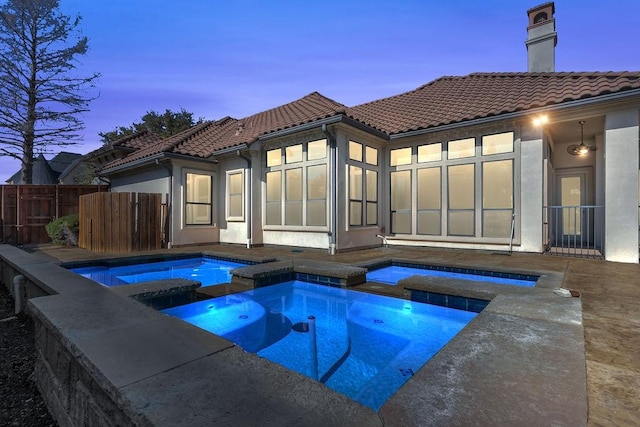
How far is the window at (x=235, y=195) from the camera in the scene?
10.3 m

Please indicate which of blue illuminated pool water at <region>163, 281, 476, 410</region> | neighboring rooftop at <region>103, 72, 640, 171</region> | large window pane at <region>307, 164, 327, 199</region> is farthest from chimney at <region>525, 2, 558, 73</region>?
blue illuminated pool water at <region>163, 281, 476, 410</region>

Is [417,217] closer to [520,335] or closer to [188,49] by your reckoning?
[520,335]

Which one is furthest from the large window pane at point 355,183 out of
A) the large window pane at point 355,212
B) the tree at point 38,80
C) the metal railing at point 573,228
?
the tree at point 38,80

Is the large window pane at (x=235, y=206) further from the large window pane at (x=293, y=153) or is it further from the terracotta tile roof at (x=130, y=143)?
the terracotta tile roof at (x=130, y=143)

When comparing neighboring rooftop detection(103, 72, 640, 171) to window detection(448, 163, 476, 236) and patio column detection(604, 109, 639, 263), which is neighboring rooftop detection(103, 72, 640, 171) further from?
window detection(448, 163, 476, 236)

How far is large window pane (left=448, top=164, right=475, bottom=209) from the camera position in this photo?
8586 mm

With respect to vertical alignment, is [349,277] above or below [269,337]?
above

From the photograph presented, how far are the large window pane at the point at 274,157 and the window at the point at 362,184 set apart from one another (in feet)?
7.77

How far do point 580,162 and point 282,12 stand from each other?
9852mm

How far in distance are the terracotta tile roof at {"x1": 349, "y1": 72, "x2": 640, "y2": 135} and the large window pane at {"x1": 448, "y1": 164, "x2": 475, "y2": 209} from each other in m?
1.38

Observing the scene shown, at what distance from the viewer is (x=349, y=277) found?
5.27 m

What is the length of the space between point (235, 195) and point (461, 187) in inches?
281

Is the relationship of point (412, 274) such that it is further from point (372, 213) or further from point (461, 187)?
point (461, 187)

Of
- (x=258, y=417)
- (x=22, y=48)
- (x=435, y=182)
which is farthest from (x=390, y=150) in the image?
(x=22, y=48)
